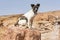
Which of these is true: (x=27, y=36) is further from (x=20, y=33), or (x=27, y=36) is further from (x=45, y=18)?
(x=45, y=18)

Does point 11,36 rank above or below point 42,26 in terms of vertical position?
above

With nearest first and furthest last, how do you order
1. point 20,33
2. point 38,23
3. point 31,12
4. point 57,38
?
1. point 20,33
2. point 31,12
3. point 57,38
4. point 38,23

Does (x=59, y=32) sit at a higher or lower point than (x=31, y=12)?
lower

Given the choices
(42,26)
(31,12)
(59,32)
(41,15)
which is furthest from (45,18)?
(31,12)

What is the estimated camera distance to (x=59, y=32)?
15484mm

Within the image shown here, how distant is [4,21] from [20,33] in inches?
871

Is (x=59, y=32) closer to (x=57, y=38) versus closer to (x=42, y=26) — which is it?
(x=57, y=38)

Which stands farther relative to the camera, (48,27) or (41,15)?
(41,15)

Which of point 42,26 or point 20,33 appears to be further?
point 42,26

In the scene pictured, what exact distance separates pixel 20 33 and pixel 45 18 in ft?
62.7

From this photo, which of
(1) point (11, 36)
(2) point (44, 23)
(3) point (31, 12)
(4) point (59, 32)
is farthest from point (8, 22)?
(1) point (11, 36)

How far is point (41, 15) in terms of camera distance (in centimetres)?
2695

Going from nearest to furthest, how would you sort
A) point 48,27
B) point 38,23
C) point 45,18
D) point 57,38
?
point 57,38 → point 48,27 → point 38,23 → point 45,18

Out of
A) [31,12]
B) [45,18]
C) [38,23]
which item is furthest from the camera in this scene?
[45,18]
